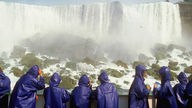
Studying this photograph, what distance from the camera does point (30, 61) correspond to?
33.1m

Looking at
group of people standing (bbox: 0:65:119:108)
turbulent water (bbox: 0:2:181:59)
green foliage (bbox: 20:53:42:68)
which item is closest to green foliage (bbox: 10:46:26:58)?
green foliage (bbox: 20:53:42:68)

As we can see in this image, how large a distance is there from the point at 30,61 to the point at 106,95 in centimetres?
2756

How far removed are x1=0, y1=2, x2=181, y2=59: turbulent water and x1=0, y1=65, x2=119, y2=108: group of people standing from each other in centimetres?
3067

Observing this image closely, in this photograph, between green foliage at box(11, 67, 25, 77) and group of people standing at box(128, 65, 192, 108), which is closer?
group of people standing at box(128, 65, 192, 108)

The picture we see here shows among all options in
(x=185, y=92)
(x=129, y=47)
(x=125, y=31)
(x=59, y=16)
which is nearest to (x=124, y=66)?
(x=129, y=47)

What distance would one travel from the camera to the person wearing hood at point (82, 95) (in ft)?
20.6

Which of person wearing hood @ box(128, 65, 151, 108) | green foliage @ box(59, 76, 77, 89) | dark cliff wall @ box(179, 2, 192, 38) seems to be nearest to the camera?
person wearing hood @ box(128, 65, 151, 108)

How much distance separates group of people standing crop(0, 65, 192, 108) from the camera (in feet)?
20.2

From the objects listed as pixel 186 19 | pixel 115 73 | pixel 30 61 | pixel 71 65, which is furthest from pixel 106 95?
pixel 186 19

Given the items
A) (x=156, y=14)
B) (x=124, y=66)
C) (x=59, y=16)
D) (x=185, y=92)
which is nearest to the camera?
(x=185, y=92)

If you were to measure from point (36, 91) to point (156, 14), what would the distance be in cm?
3233

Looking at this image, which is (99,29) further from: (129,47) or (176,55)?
(176,55)

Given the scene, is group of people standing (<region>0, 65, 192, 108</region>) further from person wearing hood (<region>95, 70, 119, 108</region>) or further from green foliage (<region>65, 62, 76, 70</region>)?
green foliage (<region>65, 62, 76, 70</region>)

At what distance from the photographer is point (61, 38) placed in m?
38.8
